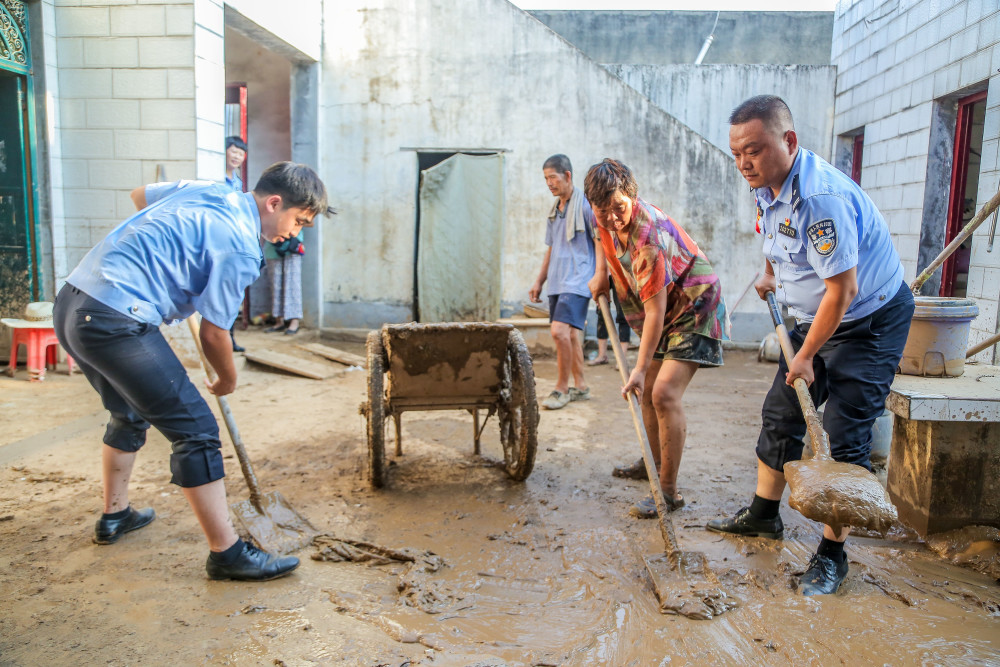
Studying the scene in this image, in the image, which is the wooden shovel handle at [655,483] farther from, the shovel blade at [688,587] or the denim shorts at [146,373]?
the denim shorts at [146,373]

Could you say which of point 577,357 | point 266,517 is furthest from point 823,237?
point 577,357

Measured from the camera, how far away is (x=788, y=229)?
2602 millimetres

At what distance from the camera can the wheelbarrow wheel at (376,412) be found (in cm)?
337

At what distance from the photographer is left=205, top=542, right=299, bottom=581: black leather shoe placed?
259 cm

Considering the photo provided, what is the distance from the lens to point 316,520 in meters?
3.24

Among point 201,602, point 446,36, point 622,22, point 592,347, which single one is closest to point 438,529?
point 201,602

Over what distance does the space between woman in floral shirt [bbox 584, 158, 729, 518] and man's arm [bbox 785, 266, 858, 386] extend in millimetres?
650

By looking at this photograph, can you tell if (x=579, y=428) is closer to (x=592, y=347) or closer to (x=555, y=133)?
(x=592, y=347)

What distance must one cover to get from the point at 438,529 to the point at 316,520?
1.83ft

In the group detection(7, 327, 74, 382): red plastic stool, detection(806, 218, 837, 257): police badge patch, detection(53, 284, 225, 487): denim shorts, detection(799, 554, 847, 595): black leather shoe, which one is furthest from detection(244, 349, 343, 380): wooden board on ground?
detection(806, 218, 837, 257): police badge patch

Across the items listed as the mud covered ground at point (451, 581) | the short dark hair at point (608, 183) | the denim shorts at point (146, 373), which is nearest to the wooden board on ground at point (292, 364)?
the mud covered ground at point (451, 581)

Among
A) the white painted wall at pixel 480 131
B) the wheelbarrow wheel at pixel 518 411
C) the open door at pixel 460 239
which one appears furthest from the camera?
the open door at pixel 460 239

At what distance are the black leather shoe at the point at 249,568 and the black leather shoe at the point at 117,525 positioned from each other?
0.54 meters

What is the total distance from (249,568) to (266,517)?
0.47m
